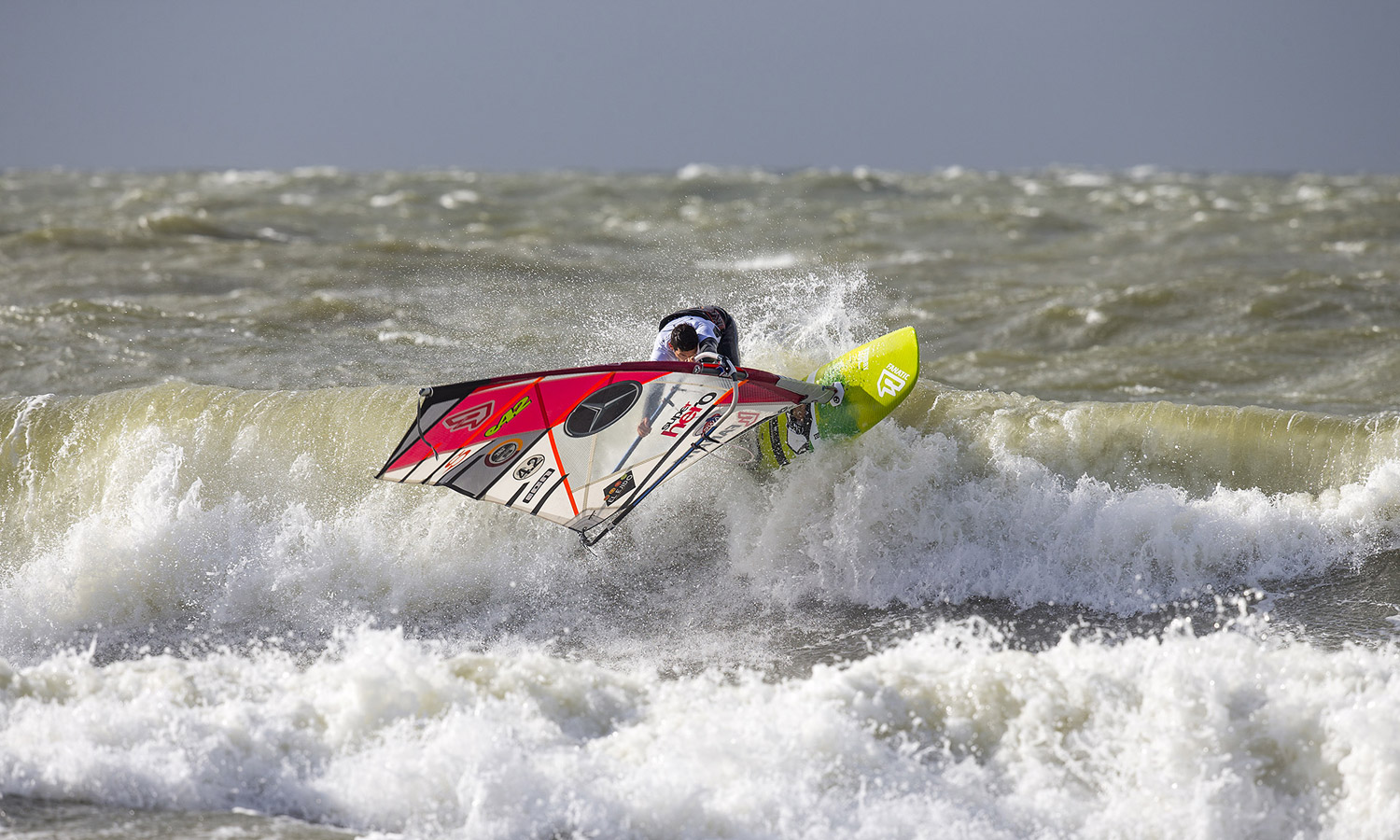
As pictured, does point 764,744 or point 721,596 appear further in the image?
point 721,596

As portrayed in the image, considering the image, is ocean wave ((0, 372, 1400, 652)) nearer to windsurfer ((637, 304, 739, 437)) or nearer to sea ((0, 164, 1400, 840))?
sea ((0, 164, 1400, 840))

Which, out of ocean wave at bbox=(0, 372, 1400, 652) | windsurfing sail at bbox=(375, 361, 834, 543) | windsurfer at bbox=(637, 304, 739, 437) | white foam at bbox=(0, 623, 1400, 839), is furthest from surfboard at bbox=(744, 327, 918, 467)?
white foam at bbox=(0, 623, 1400, 839)

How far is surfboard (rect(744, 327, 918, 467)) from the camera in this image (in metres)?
6.96

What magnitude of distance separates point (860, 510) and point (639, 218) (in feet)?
55.6

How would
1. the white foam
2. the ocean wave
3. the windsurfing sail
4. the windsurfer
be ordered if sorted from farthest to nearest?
the windsurfer → the ocean wave → the windsurfing sail → the white foam

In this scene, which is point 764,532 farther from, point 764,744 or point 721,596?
point 764,744

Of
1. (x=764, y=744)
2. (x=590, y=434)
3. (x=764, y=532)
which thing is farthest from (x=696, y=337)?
(x=764, y=744)

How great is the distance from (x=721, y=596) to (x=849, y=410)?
1.36 meters

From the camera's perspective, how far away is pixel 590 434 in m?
6.42

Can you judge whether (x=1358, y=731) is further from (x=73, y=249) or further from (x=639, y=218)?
(x=639, y=218)

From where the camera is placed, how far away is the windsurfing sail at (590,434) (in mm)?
6156

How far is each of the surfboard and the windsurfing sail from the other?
1.11 feet

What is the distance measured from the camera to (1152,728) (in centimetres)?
465

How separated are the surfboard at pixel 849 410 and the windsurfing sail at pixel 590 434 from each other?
34 centimetres
